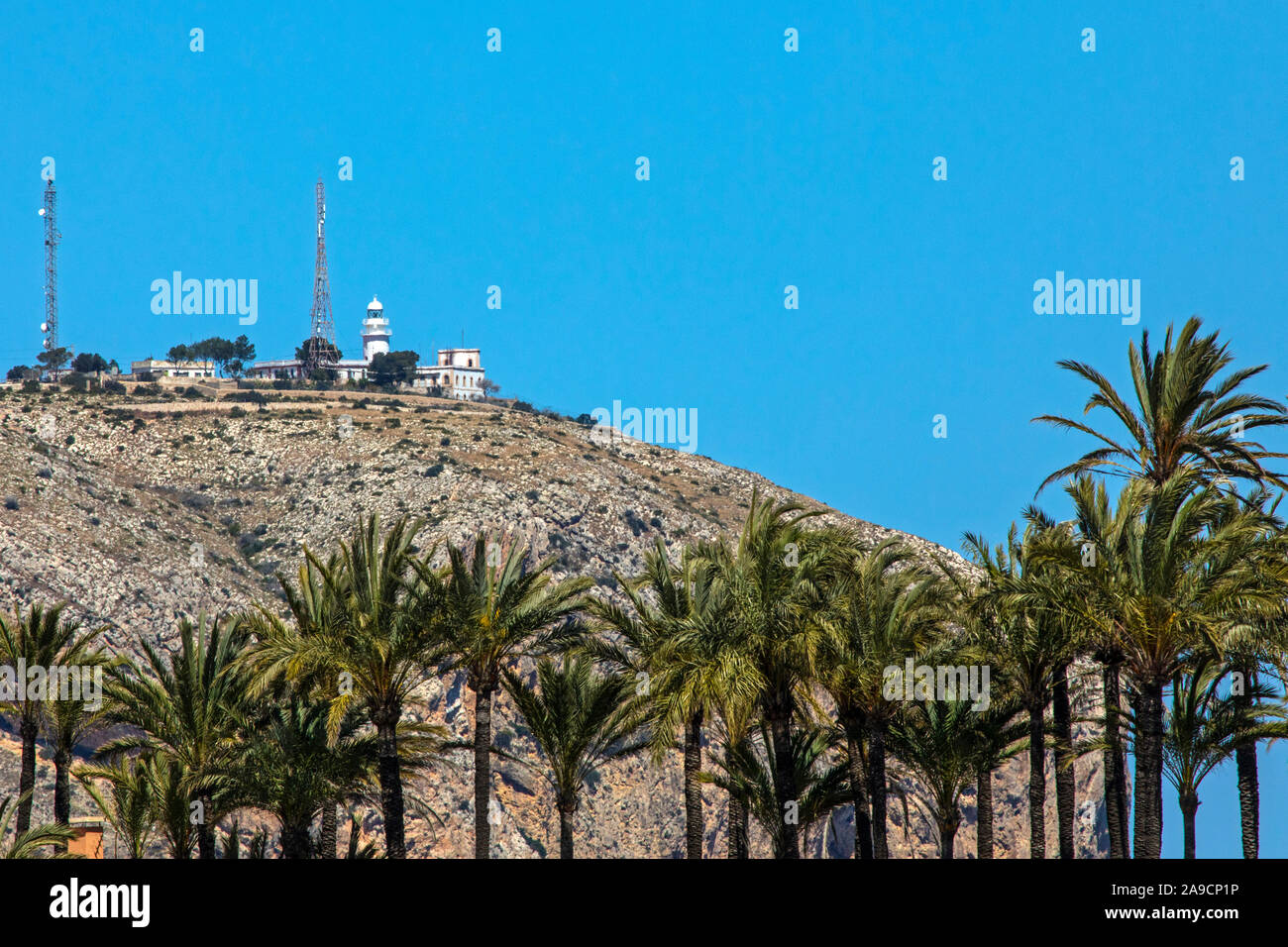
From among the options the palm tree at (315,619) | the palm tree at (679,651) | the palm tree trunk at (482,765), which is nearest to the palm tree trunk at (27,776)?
the palm tree at (315,619)

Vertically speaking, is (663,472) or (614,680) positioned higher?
(663,472)

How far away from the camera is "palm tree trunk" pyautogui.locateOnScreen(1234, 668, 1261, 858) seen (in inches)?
1278

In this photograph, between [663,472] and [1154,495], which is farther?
[663,472]

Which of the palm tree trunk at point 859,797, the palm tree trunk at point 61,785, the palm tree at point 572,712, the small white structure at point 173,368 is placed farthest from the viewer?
the small white structure at point 173,368

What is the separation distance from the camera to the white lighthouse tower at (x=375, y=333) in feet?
612

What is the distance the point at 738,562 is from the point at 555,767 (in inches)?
310

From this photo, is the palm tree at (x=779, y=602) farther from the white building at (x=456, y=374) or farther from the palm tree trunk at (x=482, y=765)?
the white building at (x=456, y=374)

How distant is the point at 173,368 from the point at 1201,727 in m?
144

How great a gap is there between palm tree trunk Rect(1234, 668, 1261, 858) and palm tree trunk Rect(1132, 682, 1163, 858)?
609cm

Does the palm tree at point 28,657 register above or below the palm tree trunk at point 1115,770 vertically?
above

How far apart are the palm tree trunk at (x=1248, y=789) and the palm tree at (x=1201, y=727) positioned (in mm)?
141
